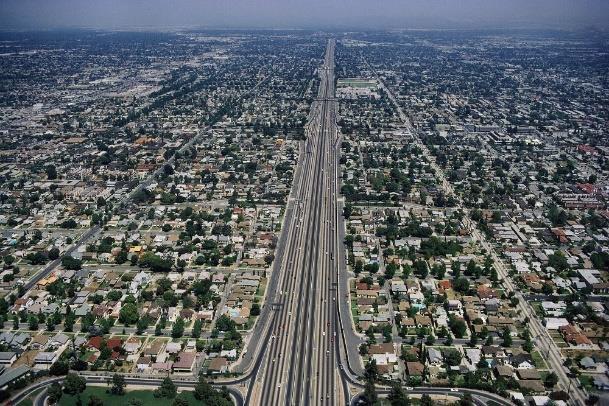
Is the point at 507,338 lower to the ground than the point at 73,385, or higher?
lower

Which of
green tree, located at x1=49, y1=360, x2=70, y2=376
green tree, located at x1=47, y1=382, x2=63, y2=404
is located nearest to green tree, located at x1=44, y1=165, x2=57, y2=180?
green tree, located at x1=49, y1=360, x2=70, y2=376

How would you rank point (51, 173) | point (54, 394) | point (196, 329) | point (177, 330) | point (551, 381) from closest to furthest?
point (54, 394), point (551, 381), point (177, 330), point (196, 329), point (51, 173)

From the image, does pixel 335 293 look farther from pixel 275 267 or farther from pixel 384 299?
pixel 275 267

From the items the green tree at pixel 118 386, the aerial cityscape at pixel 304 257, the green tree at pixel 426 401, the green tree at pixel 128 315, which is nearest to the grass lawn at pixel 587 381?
the aerial cityscape at pixel 304 257

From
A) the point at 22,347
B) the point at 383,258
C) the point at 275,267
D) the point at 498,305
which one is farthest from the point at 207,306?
the point at 498,305

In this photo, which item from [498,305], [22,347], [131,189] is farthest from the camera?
[131,189]

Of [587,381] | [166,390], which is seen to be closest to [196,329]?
[166,390]

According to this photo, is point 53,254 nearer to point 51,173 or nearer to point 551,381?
point 51,173
